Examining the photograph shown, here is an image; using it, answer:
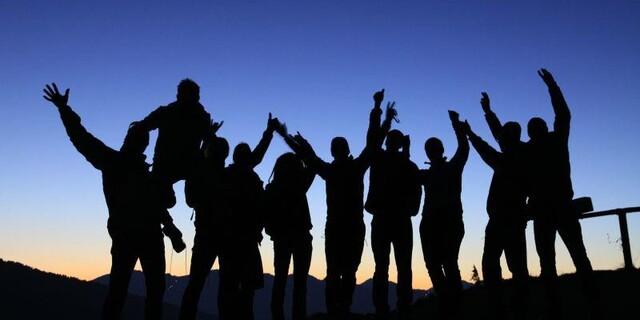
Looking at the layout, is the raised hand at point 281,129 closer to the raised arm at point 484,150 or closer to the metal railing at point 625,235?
the raised arm at point 484,150

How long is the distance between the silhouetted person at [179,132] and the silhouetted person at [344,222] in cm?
151

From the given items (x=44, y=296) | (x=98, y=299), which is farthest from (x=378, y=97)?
(x=98, y=299)

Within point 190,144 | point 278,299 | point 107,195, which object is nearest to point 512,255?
point 278,299

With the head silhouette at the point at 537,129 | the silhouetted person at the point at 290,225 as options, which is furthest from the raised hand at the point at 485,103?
the silhouetted person at the point at 290,225

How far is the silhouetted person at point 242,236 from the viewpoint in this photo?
547 centimetres

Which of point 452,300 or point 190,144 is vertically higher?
point 190,144

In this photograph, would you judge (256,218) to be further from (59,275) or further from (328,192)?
(59,275)

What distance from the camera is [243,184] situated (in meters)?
5.92

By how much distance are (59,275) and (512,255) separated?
144794 millimetres

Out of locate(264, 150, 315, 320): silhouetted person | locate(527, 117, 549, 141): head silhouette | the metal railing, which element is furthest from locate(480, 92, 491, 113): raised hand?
the metal railing

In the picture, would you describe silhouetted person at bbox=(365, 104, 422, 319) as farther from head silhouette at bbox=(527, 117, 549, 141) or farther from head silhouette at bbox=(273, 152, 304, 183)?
head silhouette at bbox=(527, 117, 549, 141)

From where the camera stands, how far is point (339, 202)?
237 inches

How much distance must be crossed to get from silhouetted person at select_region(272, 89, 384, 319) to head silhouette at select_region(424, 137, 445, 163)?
3.14 ft

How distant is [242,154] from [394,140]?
1.87 m
